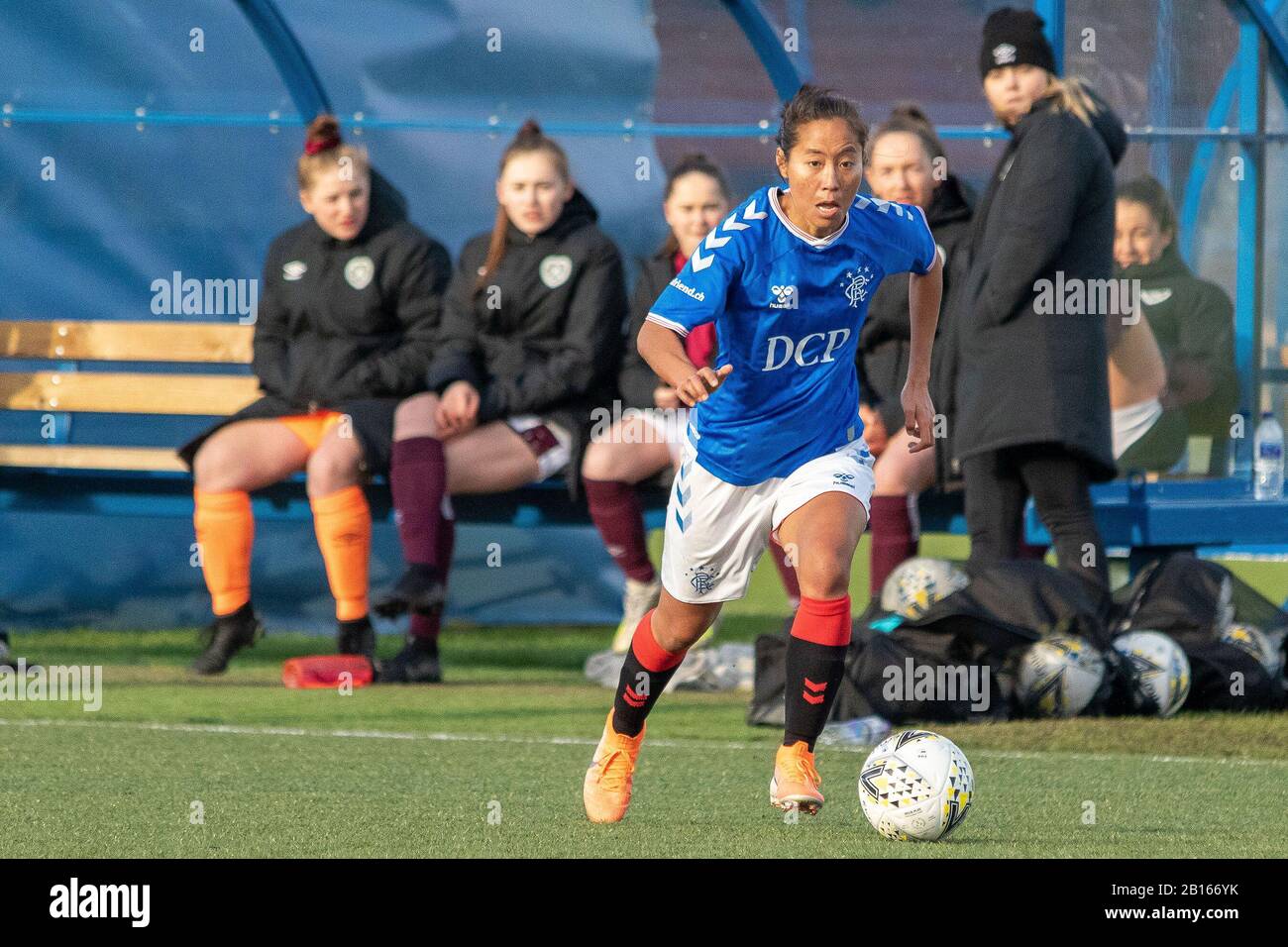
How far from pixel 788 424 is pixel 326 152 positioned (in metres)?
4.02

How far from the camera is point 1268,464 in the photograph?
7.91 metres

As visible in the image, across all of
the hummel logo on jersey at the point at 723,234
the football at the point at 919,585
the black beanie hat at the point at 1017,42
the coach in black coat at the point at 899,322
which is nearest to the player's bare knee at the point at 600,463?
the coach in black coat at the point at 899,322

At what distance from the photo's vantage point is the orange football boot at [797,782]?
14.6ft

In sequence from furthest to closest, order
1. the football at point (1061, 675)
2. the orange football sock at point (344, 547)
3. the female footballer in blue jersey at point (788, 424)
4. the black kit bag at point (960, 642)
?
1. the orange football sock at point (344, 547)
2. the football at point (1061, 675)
3. the black kit bag at point (960, 642)
4. the female footballer in blue jersey at point (788, 424)

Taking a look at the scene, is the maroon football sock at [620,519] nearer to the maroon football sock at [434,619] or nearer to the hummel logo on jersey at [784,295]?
the maroon football sock at [434,619]

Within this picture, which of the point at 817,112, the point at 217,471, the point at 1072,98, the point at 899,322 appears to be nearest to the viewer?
the point at 817,112

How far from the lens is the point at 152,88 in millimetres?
10023

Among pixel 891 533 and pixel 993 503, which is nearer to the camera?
pixel 993 503

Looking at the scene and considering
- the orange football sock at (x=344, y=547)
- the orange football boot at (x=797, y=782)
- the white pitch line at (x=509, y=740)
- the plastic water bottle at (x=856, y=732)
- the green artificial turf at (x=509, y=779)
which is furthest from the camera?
the orange football sock at (x=344, y=547)

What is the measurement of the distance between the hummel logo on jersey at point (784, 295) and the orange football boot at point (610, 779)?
1.09m

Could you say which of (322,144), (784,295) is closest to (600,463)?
(322,144)

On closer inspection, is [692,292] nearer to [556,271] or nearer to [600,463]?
[600,463]

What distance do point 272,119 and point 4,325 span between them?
164 centimetres
